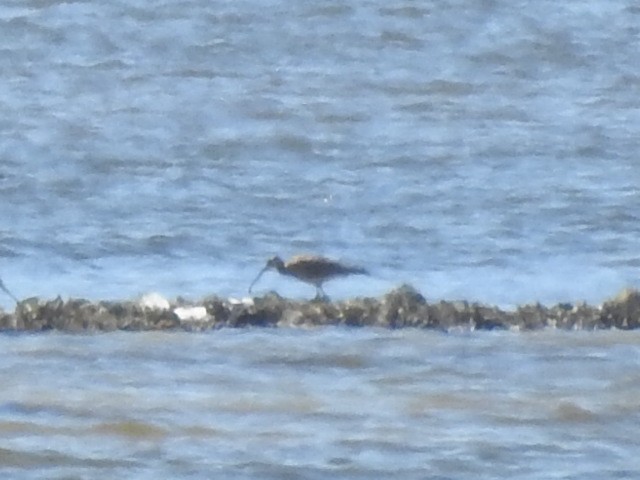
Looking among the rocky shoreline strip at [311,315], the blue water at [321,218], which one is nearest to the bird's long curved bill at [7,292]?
the blue water at [321,218]

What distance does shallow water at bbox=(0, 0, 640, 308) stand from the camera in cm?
962

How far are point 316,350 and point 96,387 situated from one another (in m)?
0.84

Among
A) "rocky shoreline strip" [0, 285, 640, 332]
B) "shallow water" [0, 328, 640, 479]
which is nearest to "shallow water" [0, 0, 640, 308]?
"rocky shoreline strip" [0, 285, 640, 332]

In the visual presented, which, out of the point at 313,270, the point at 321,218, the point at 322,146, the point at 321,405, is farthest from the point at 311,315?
the point at 322,146

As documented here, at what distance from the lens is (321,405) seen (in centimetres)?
630

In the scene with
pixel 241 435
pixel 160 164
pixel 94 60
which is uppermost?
pixel 94 60

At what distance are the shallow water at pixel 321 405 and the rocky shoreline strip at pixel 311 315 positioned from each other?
113mm

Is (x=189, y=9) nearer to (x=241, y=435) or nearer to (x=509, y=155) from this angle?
(x=509, y=155)

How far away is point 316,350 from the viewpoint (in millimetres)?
7094

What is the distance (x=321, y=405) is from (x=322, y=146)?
20.4 ft

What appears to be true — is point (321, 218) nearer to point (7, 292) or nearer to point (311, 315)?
point (7, 292)

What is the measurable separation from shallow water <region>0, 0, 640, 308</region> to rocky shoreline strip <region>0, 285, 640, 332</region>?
79 centimetres

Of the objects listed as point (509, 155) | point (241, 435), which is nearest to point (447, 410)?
point (241, 435)

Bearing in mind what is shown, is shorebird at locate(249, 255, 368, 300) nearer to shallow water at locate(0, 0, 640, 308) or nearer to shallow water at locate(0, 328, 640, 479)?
shallow water at locate(0, 0, 640, 308)
